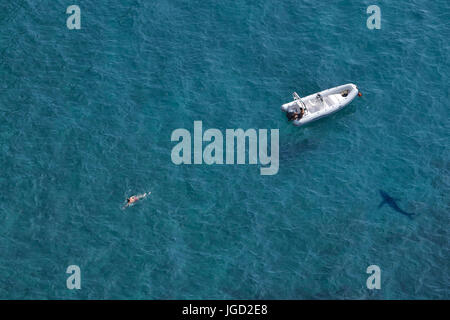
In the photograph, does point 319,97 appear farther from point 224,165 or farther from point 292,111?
point 224,165

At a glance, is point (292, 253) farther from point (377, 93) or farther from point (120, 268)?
point (377, 93)

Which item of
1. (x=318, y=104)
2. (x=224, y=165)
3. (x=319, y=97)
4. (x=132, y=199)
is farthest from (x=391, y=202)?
(x=132, y=199)

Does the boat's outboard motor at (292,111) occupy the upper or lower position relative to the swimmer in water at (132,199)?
upper

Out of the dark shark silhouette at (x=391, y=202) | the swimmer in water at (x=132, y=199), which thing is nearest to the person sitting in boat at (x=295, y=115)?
the dark shark silhouette at (x=391, y=202)

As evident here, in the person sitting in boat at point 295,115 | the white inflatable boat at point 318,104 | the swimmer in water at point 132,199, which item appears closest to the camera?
the swimmer in water at point 132,199

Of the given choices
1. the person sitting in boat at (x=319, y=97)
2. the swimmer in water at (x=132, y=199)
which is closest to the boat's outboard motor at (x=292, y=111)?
the person sitting in boat at (x=319, y=97)

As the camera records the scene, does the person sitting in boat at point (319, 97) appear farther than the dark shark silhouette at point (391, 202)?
Yes

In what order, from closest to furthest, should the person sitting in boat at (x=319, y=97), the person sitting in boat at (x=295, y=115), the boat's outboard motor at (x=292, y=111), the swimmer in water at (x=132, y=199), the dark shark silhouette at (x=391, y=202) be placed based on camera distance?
the swimmer in water at (x=132, y=199), the dark shark silhouette at (x=391, y=202), the person sitting in boat at (x=295, y=115), the boat's outboard motor at (x=292, y=111), the person sitting in boat at (x=319, y=97)

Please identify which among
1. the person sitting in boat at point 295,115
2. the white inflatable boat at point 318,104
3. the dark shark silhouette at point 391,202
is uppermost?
the white inflatable boat at point 318,104

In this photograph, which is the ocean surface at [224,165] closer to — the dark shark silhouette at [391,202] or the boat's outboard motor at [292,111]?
the dark shark silhouette at [391,202]
